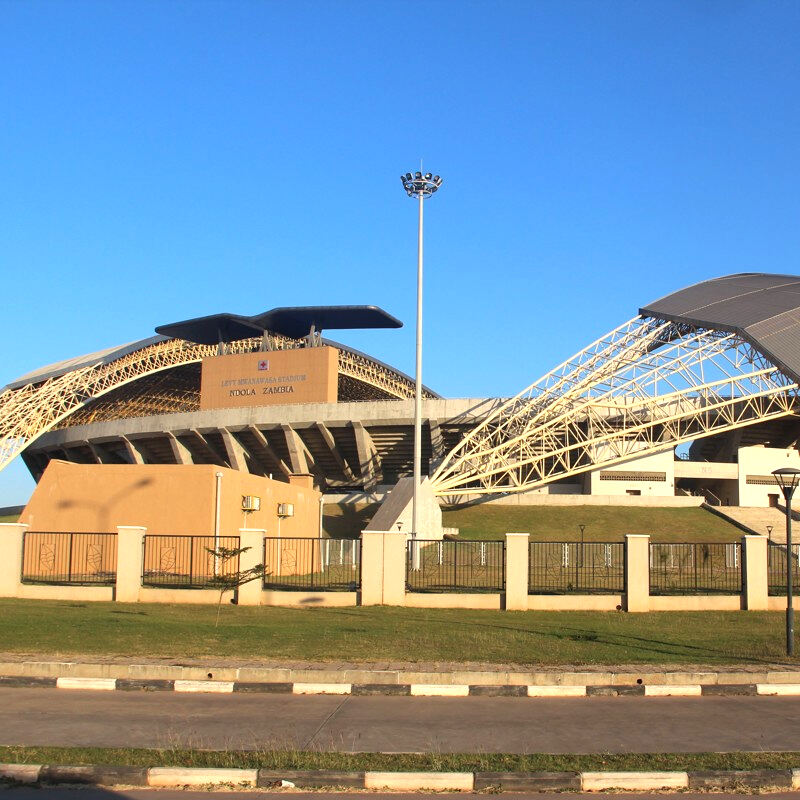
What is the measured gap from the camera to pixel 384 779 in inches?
356

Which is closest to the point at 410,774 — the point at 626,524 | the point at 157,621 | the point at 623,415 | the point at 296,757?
the point at 296,757

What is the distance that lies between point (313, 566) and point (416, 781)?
64.3 ft

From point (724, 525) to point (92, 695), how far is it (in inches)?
1903

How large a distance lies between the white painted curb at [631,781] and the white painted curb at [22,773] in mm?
5423

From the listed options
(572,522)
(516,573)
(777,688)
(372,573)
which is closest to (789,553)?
(777,688)

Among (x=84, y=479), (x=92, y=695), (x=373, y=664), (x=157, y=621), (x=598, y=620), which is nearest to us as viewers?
(x=92, y=695)

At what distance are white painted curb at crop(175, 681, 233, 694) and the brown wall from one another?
2069cm

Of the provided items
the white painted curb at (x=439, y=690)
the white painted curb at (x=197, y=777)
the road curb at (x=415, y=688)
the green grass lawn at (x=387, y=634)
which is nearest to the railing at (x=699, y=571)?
the green grass lawn at (x=387, y=634)

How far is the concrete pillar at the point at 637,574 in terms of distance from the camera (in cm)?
2514

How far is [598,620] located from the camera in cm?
2289

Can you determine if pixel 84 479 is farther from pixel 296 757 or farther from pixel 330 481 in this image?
pixel 330 481

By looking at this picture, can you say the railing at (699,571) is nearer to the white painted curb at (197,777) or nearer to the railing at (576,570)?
the railing at (576,570)

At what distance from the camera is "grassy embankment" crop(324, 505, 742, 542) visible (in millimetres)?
53000

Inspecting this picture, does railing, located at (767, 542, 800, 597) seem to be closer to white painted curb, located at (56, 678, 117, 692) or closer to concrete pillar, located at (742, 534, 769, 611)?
concrete pillar, located at (742, 534, 769, 611)
